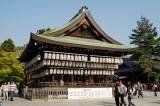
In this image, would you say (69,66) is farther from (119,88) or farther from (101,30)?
(119,88)

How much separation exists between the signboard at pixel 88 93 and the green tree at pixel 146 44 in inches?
808

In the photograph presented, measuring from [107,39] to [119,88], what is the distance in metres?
14.1

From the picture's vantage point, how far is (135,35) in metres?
44.2

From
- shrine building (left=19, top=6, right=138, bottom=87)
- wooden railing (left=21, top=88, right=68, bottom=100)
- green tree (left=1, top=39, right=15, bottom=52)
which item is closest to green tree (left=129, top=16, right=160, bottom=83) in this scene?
shrine building (left=19, top=6, right=138, bottom=87)

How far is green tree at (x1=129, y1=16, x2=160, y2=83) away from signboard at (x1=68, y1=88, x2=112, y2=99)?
20.5 m

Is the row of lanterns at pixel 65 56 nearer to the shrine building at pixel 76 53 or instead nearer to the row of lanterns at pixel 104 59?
the shrine building at pixel 76 53

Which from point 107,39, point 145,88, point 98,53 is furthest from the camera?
point 145,88

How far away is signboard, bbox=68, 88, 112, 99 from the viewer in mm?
20438

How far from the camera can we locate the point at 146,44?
4262cm

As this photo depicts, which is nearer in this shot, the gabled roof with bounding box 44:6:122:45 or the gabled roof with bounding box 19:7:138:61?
the gabled roof with bounding box 19:7:138:61

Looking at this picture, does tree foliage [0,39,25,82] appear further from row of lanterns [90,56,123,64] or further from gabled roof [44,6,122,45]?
row of lanterns [90,56,123,64]

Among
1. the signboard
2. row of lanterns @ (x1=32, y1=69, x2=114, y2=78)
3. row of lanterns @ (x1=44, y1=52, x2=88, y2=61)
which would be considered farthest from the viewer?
row of lanterns @ (x1=32, y1=69, x2=114, y2=78)

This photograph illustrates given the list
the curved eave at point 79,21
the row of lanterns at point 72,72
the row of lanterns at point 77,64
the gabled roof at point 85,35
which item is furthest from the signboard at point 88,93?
the curved eave at point 79,21

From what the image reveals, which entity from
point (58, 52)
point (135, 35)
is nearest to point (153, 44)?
point (135, 35)
